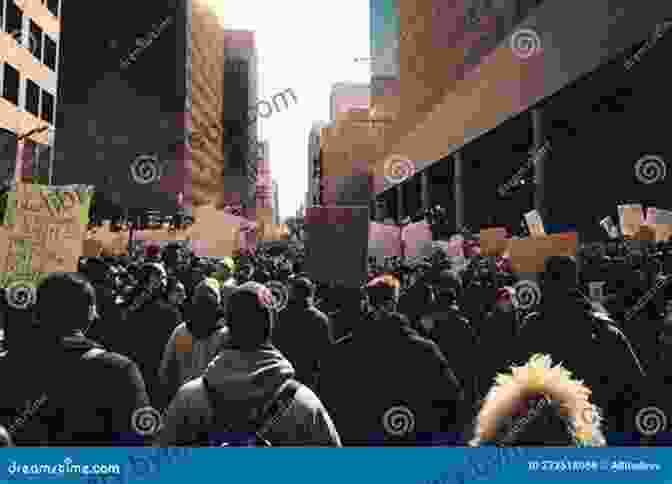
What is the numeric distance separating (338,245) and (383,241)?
5.51m

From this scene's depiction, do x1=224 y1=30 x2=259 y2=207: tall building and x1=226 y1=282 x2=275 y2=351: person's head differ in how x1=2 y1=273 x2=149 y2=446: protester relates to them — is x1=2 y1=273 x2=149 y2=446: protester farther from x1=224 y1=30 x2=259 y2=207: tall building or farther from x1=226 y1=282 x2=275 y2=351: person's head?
x1=224 y1=30 x2=259 y2=207: tall building

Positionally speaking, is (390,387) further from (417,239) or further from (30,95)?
(30,95)

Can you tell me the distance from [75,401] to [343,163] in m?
91.6

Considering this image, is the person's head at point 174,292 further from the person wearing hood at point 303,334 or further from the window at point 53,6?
the window at point 53,6

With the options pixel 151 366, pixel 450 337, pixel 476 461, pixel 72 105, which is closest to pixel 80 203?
pixel 151 366

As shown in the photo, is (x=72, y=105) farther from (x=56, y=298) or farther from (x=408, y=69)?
(x=56, y=298)

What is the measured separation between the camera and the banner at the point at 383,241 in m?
11.3

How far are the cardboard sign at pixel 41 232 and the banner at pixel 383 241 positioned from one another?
6.39 metres

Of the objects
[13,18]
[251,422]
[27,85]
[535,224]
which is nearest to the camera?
[251,422]

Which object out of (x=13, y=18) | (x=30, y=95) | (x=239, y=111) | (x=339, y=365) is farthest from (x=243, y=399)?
(x=239, y=111)

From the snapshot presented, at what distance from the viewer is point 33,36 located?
4212cm

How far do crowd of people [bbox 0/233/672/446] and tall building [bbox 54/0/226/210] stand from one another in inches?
3654

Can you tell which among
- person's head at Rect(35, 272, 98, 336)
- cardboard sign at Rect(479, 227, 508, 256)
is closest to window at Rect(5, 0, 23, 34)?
cardboard sign at Rect(479, 227, 508, 256)

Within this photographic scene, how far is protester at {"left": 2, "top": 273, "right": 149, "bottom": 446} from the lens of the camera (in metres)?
2.82
